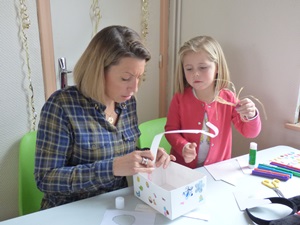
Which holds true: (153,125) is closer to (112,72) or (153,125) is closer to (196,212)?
(112,72)

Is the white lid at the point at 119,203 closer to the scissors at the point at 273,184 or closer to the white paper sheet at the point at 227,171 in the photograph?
the white paper sheet at the point at 227,171

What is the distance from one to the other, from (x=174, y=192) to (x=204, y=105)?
27.5 inches

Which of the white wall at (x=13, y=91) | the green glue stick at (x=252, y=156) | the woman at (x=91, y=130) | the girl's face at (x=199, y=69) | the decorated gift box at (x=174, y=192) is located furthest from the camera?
the white wall at (x=13, y=91)

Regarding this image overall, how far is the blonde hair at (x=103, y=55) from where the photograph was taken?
103 centimetres

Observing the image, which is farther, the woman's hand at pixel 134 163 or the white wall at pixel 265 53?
the white wall at pixel 265 53

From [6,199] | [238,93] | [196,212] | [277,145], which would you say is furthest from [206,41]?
[6,199]

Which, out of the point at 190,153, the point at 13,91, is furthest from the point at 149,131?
the point at 13,91

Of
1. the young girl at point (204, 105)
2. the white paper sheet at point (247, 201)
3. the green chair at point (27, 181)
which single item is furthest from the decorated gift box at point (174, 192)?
the green chair at point (27, 181)

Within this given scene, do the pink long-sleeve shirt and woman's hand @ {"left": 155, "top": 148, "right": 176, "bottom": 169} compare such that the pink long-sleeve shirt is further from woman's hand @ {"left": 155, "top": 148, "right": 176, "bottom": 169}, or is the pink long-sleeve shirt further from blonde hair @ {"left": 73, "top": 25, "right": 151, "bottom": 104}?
blonde hair @ {"left": 73, "top": 25, "right": 151, "bottom": 104}

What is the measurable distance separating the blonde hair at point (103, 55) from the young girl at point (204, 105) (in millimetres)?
389

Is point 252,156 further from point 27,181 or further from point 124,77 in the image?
point 27,181

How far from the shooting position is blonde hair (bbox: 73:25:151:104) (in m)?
1.03

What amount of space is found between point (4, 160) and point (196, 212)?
122cm

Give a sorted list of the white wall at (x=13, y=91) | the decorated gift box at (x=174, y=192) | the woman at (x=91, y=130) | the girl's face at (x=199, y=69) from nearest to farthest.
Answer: the decorated gift box at (x=174, y=192)
the woman at (x=91, y=130)
the girl's face at (x=199, y=69)
the white wall at (x=13, y=91)
